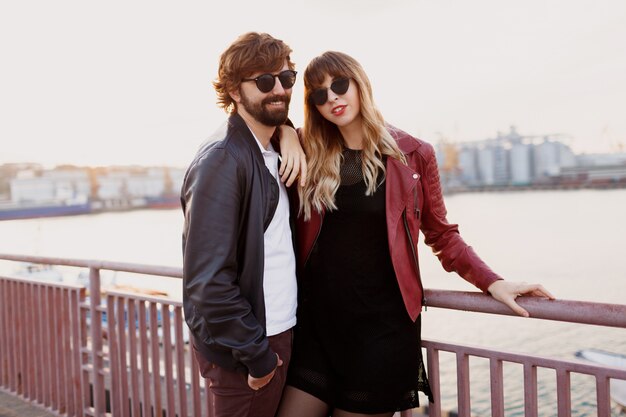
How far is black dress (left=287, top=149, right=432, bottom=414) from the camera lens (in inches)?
69.6

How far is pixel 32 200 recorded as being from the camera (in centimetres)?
8319

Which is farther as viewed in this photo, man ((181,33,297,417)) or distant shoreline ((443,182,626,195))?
distant shoreline ((443,182,626,195))

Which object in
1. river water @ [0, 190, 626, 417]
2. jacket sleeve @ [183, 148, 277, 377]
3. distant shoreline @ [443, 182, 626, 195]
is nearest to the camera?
jacket sleeve @ [183, 148, 277, 377]

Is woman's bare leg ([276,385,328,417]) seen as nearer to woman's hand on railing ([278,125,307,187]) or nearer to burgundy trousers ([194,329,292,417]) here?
burgundy trousers ([194,329,292,417])

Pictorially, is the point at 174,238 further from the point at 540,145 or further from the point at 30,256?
the point at 30,256

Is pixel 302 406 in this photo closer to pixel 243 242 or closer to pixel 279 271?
pixel 279 271

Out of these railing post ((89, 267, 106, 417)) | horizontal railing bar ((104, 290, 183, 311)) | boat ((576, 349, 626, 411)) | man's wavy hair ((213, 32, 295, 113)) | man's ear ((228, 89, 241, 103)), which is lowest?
boat ((576, 349, 626, 411))

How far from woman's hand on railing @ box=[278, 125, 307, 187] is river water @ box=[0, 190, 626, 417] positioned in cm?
117

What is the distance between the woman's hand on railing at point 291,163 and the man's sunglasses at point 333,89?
6.7 inches

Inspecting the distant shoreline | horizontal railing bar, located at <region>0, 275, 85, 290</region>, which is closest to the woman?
horizontal railing bar, located at <region>0, 275, 85, 290</region>

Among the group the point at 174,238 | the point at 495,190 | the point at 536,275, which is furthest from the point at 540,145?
the point at 174,238

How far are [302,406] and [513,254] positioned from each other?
2306 inches

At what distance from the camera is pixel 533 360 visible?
1.64 m

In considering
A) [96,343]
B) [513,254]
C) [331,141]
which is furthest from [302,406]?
[513,254]
